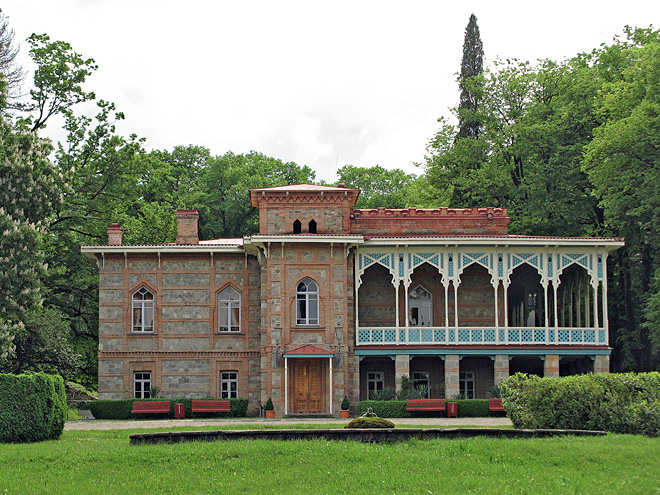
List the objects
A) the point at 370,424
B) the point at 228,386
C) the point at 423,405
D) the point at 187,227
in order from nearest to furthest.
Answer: the point at 370,424, the point at 423,405, the point at 228,386, the point at 187,227

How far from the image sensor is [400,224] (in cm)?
3694

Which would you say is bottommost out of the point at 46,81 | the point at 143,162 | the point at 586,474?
the point at 586,474

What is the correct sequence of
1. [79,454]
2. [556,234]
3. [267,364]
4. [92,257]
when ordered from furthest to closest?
[556,234] < [92,257] < [267,364] < [79,454]

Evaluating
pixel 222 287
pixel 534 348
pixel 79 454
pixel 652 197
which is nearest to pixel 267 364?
pixel 222 287

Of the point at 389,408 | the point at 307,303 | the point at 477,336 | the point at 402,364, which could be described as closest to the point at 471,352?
the point at 477,336

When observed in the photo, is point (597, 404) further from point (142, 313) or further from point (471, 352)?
point (142, 313)

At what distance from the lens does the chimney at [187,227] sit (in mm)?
37875

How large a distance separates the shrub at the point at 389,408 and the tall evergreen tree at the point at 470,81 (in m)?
→ 20.6

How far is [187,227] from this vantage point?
125 feet

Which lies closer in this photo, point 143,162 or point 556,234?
point 143,162

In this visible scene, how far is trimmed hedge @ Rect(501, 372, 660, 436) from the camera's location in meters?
22.2

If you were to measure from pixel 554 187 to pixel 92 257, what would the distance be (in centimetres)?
2219

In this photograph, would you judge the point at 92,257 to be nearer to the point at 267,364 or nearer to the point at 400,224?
the point at 267,364

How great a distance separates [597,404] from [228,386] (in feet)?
57.0
